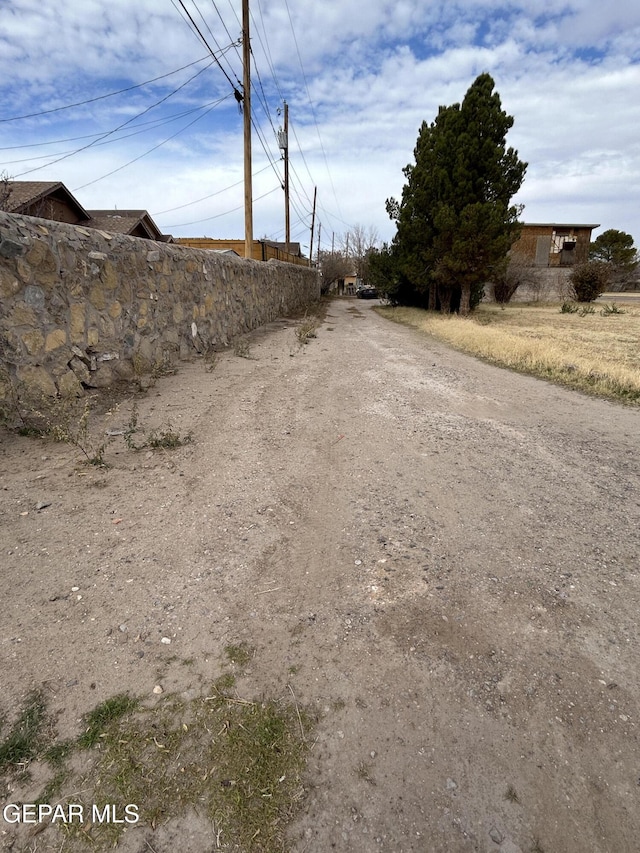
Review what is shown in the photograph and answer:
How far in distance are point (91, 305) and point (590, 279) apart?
102ft

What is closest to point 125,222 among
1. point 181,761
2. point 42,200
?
point 42,200

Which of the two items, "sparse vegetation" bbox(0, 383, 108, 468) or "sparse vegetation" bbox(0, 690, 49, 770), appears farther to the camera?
"sparse vegetation" bbox(0, 383, 108, 468)

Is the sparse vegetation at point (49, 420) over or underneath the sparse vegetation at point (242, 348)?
underneath

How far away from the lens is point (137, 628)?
192 centimetres

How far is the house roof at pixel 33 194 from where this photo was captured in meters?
14.2

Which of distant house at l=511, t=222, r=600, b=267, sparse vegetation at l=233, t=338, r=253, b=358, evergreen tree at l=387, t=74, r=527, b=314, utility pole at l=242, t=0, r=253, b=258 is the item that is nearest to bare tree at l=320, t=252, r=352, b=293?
distant house at l=511, t=222, r=600, b=267

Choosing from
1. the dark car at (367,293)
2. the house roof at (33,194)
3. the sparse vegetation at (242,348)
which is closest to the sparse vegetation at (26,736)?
the sparse vegetation at (242,348)

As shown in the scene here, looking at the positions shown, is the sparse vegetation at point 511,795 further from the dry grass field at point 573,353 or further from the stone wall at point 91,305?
the dry grass field at point 573,353

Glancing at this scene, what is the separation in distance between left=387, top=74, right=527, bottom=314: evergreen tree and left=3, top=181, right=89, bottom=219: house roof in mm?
14096

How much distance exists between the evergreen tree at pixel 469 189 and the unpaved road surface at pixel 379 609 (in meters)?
14.7

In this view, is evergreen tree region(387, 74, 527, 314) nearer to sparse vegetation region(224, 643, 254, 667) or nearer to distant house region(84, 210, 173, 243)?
distant house region(84, 210, 173, 243)

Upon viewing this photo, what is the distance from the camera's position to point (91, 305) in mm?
4828

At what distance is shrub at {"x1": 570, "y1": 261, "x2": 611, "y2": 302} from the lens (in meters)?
27.3

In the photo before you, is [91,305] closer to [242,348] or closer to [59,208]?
[242,348]
